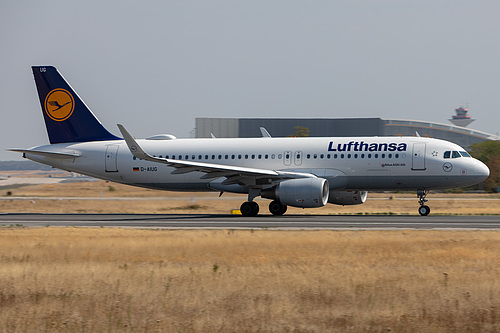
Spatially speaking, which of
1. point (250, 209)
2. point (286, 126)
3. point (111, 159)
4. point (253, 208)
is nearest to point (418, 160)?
point (253, 208)

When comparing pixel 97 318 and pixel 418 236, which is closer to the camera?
pixel 97 318

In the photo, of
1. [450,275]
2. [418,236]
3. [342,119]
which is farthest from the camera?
[342,119]

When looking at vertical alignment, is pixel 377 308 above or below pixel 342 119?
below

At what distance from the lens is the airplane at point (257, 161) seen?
34000mm

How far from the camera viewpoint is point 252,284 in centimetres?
1345

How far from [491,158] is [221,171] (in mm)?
62462

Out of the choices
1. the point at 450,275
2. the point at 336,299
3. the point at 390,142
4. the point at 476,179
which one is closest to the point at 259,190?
the point at 390,142

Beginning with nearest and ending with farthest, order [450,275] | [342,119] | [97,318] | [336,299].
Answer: [97,318] → [336,299] → [450,275] → [342,119]

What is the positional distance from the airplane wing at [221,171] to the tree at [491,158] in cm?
4753

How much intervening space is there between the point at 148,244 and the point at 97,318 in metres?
10.2

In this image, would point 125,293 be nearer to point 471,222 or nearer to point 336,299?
point 336,299

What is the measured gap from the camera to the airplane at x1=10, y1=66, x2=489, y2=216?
34.0m

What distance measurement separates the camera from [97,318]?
10688 mm

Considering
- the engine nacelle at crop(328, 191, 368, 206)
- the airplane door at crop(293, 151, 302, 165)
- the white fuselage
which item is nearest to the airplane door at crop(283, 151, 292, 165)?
the white fuselage
